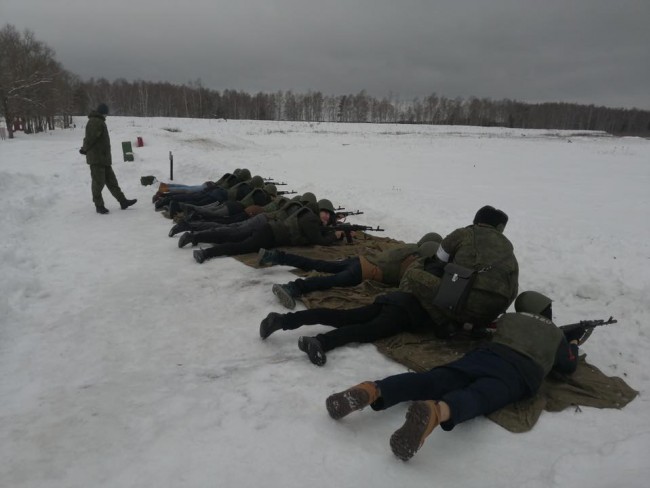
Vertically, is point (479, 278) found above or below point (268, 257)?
above

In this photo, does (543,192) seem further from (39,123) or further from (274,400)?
(39,123)

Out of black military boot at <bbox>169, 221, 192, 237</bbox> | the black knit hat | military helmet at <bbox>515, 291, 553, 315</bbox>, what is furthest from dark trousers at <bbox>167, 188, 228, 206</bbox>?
military helmet at <bbox>515, 291, 553, 315</bbox>

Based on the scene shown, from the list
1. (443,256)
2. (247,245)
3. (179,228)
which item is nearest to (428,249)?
(443,256)

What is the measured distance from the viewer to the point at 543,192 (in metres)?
12.1

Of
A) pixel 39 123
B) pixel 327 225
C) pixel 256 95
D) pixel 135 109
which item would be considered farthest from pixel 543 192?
pixel 256 95

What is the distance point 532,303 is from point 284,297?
232 centimetres

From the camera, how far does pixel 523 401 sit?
2865mm

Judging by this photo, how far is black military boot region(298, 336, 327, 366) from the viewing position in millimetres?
3184

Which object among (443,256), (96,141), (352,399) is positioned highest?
(96,141)

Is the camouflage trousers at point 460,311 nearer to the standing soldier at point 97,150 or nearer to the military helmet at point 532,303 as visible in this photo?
the military helmet at point 532,303

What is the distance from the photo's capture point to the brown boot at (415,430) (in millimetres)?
2172

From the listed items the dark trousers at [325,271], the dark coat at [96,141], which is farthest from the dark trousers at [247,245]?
the dark coat at [96,141]

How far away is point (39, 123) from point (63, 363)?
4893 cm

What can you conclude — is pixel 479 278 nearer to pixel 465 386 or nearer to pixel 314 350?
pixel 465 386
